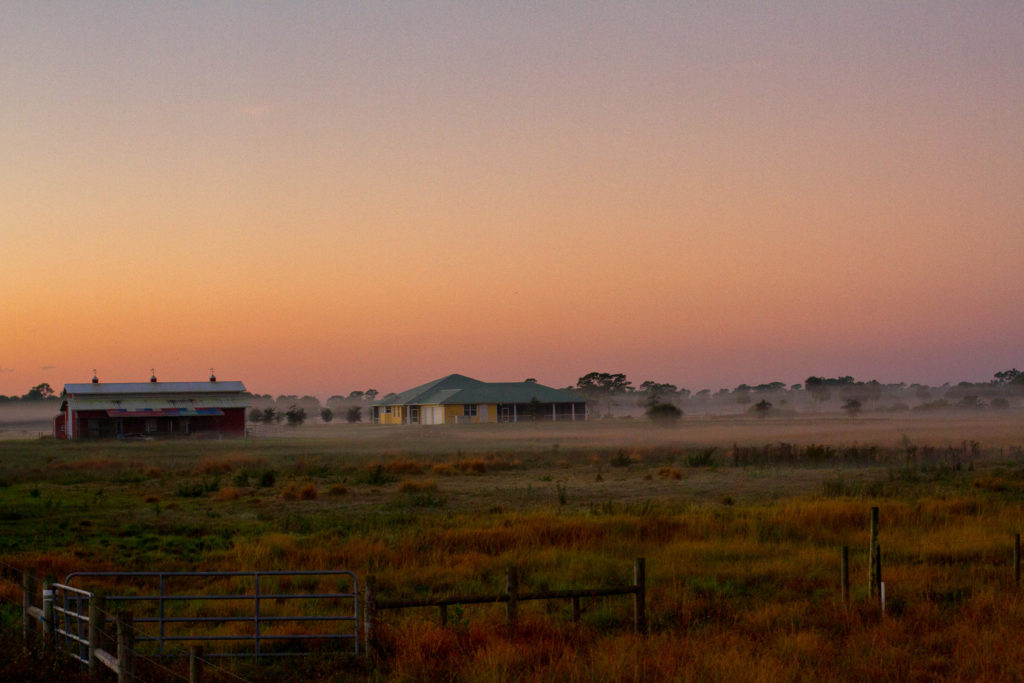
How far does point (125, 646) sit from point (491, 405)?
327ft

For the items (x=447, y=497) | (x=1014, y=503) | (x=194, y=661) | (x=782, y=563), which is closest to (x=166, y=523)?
(x=447, y=497)

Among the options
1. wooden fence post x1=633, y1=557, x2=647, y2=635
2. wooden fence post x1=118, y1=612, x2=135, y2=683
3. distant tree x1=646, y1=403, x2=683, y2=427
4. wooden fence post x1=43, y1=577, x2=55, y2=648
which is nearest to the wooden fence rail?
wooden fence post x1=633, y1=557, x2=647, y2=635

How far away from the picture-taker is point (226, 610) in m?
14.5

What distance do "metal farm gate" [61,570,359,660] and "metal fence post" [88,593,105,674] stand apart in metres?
0.10

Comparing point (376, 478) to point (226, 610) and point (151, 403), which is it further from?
point (151, 403)

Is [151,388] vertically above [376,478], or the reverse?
[151,388]

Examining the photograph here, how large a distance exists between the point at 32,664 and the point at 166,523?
16581mm

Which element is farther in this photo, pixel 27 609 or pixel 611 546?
pixel 611 546

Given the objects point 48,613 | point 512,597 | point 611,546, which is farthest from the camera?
point 611,546

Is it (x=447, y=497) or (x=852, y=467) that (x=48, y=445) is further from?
(x=852, y=467)

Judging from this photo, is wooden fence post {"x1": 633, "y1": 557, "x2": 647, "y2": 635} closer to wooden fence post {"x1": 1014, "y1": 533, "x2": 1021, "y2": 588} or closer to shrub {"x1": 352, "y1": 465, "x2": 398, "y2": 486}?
wooden fence post {"x1": 1014, "y1": 533, "x2": 1021, "y2": 588}

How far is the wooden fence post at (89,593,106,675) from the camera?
30.2 feet

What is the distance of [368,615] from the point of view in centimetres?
1105

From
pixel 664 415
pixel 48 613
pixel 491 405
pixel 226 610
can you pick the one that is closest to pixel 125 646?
pixel 48 613
